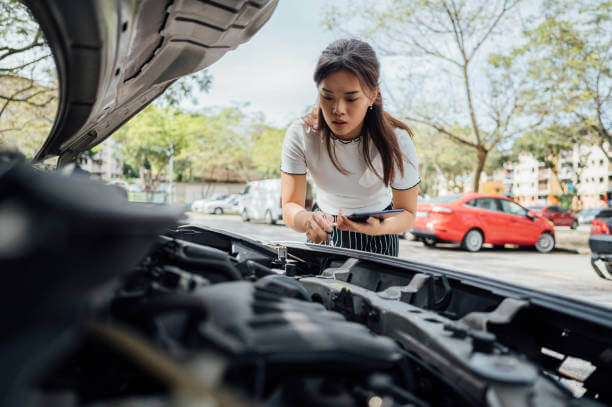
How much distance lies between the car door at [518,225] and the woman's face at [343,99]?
8970 mm

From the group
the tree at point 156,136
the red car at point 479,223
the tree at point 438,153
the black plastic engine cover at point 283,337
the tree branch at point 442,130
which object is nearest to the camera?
the black plastic engine cover at point 283,337

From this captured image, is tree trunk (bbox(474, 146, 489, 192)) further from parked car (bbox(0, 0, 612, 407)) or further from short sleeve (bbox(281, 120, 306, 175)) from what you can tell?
parked car (bbox(0, 0, 612, 407))

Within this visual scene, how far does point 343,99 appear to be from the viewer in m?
1.83

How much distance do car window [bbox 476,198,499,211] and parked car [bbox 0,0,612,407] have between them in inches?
350

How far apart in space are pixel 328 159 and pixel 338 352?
1.61 metres

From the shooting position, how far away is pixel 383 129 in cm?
207

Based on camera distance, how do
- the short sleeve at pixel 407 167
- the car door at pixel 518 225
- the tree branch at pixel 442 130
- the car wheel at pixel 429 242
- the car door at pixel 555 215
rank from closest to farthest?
the short sleeve at pixel 407 167 → the car door at pixel 518 225 → the car wheel at pixel 429 242 → the tree branch at pixel 442 130 → the car door at pixel 555 215

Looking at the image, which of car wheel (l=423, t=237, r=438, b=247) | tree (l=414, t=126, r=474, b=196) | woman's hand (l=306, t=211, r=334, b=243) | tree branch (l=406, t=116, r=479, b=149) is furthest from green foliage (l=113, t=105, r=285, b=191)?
woman's hand (l=306, t=211, r=334, b=243)

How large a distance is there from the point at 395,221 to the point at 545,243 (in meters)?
9.91

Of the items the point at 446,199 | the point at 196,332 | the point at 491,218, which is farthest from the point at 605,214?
the point at 196,332

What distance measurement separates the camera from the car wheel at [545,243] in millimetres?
10180

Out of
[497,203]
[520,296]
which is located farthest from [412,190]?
[497,203]

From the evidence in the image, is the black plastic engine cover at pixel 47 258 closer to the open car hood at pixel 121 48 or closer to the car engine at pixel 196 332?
the car engine at pixel 196 332

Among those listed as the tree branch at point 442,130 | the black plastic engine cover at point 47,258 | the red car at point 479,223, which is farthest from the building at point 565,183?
the black plastic engine cover at point 47,258
